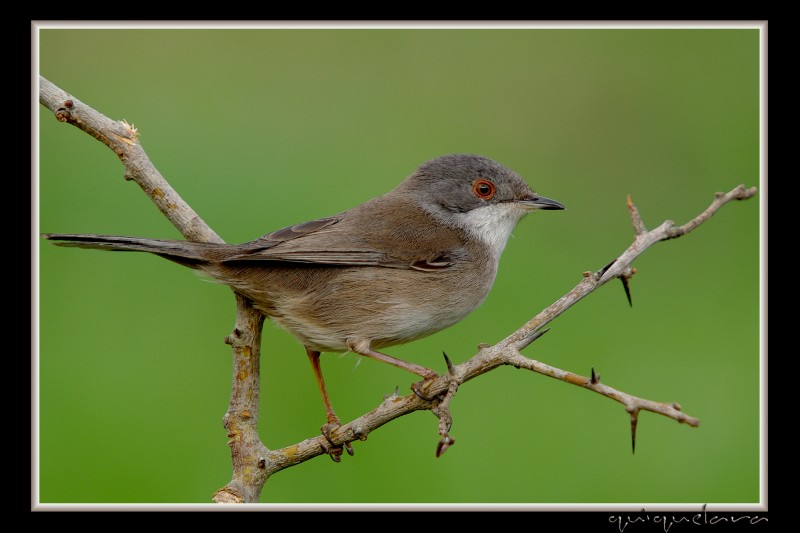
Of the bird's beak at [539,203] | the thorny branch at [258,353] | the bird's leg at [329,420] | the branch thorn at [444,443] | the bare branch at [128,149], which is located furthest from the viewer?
the bird's beak at [539,203]

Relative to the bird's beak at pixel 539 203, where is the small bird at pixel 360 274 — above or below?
below

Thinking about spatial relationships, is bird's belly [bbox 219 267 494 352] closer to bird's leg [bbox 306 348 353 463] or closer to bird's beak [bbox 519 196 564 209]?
bird's leg [bbox 306 348 353 463]

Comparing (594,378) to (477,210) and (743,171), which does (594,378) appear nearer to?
(477,210)

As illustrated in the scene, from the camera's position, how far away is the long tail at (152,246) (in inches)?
181

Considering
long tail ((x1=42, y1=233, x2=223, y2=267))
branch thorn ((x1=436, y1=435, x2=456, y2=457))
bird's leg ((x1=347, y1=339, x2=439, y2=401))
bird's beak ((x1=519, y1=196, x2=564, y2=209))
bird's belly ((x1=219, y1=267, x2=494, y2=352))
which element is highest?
bird's beak ((x1=519, y1=196, x2=564, y2=209))

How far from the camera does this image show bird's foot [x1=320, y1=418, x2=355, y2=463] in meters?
4.58

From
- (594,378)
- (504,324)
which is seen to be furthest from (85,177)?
(594,378)

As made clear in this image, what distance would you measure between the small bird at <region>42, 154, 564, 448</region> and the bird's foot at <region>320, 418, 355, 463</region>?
3 centimetres

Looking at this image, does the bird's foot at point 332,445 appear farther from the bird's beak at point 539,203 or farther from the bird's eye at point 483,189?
the bird's beak at point 539,203

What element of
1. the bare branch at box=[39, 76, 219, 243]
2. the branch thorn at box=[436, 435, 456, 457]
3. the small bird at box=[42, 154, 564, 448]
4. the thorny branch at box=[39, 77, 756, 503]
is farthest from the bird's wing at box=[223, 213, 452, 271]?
the branch thorn at box=[436, 435, 456, 457]

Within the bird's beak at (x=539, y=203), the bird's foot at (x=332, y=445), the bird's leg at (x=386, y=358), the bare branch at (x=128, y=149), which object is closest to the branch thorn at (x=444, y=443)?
the bird's foot at (x=332, y=445)

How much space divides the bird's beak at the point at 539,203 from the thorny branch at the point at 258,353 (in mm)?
1394

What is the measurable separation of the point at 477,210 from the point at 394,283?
3.08ft

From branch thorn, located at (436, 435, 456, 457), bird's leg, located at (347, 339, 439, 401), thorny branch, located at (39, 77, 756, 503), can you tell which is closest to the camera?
branch thorn, located at (436, 435, 456, 457)
